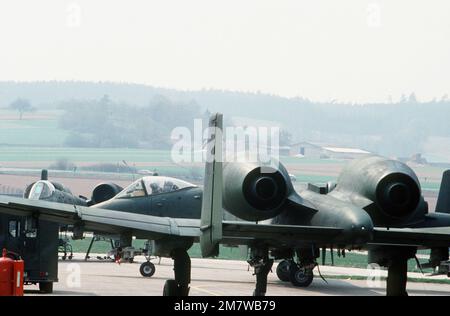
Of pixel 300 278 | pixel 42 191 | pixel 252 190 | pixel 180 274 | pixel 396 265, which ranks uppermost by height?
pixel 252 190

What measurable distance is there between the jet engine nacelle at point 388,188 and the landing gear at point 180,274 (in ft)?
16.7

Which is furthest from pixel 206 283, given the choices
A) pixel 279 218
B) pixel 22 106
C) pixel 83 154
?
pixel 22 106

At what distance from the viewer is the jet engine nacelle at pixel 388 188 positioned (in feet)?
74.7

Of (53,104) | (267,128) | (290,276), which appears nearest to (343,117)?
(267,128)

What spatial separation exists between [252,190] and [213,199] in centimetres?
606

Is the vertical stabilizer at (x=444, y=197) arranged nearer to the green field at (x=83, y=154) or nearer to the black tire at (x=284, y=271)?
the black tire at (x=284, y=271)

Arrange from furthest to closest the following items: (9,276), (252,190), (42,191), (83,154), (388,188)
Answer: (83,154) < (42,191) < (252,190) < (388,188) < (9,276)

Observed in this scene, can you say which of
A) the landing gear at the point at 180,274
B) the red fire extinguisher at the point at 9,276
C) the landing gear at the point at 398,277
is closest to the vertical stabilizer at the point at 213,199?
the landing gear at the point at 180,274

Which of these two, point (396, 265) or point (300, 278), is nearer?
point (396, 265)

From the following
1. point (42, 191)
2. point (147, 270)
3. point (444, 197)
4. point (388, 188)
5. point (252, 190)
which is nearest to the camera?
point (388, 188)

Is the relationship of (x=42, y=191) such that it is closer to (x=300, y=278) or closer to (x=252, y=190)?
(x=300, y=278)

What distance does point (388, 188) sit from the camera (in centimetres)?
2297

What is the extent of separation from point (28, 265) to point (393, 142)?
1612 centimetres
